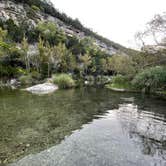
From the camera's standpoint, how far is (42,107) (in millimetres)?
14719

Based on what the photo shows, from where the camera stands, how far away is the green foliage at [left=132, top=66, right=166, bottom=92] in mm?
21969

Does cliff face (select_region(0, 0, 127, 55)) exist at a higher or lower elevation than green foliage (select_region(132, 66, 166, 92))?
higher

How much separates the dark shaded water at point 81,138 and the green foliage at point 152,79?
9.61 m

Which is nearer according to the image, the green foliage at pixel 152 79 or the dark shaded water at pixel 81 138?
the dark shaded water at pixel 81 138

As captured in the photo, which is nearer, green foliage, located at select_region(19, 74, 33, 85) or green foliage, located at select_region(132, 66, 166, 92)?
green foliage, located at select_region(132, 66, 166, 92)

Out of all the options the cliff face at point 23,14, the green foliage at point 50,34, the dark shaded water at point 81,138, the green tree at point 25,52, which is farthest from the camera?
the cliff face at point 23,14

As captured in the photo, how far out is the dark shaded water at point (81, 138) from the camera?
20.9ft

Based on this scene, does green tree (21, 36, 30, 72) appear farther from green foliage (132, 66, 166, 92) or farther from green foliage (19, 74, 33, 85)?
green foliage (132, 66, 166, 92)

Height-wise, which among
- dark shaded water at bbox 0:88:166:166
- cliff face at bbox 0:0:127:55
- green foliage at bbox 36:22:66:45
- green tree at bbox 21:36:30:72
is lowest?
dark shaded water at bbox 0:88:166:166

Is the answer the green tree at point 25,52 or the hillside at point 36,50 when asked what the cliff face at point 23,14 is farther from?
the green tree at point 25,52

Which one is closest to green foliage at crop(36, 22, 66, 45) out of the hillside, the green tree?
the hillside

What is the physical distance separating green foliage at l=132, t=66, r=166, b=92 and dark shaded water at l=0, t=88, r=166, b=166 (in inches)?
378

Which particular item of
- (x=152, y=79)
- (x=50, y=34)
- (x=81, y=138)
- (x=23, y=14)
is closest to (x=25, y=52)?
(x=50, y=34)

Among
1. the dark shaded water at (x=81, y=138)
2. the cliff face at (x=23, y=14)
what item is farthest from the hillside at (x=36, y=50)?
the dark shaded water at (x=81, y=138)
